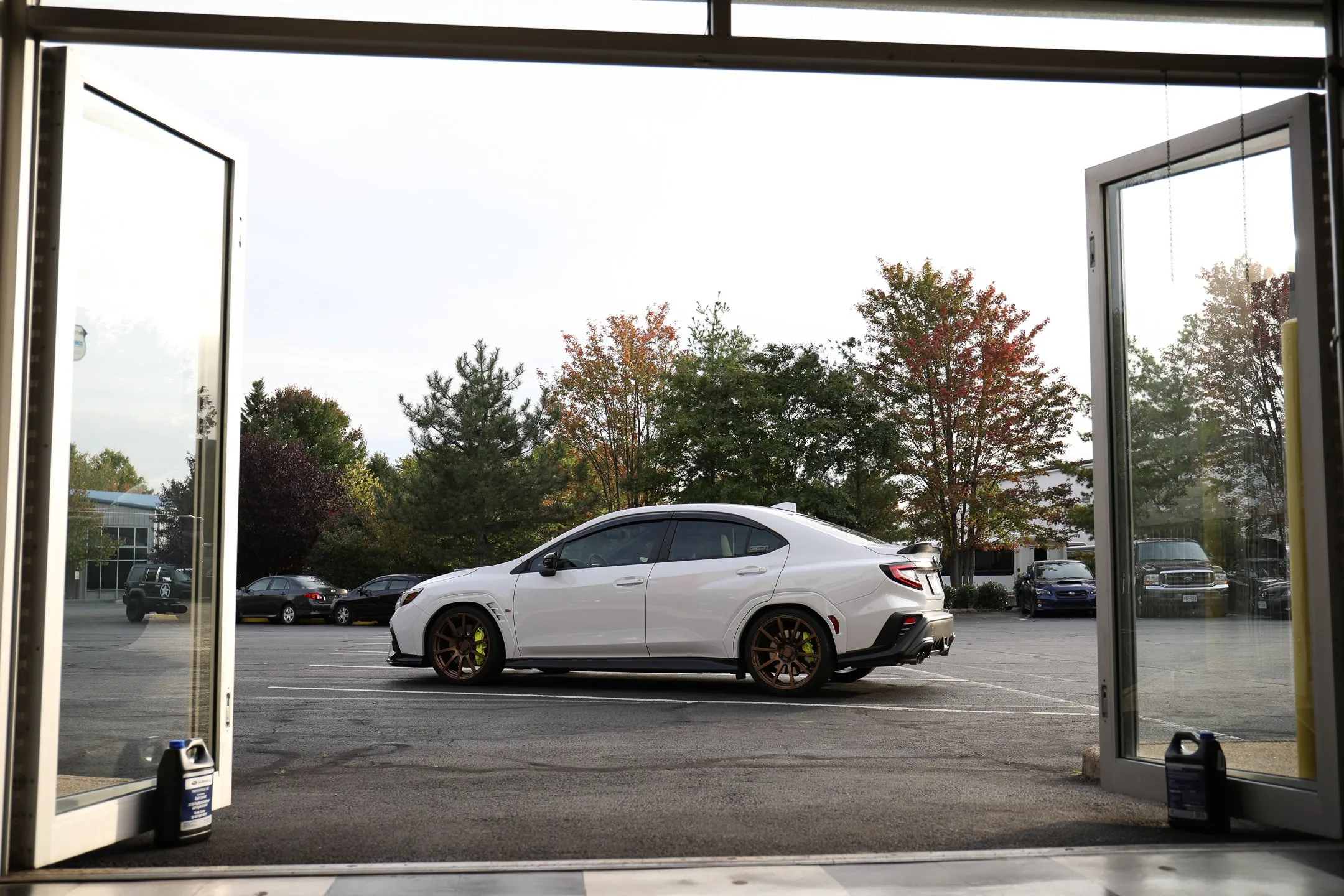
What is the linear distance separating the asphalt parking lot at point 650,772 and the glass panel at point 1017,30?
2654 millimetres

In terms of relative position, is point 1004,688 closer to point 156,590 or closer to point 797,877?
point 797,877

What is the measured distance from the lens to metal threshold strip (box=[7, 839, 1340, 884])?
13.6 feet

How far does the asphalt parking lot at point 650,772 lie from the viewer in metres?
4.73

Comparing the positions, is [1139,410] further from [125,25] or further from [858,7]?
[125,25]

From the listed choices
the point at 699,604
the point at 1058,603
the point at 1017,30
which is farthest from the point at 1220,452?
the point at 1058,603

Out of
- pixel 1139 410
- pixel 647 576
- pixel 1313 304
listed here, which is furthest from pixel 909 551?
pixel 1313 304

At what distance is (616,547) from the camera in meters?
10.2

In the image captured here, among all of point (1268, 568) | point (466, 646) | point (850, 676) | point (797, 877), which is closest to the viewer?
point (797, 877)

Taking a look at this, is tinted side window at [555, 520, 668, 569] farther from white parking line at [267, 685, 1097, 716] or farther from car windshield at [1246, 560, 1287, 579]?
car windshield at [1246, 560, 1287, 579]

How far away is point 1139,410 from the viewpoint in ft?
18.4

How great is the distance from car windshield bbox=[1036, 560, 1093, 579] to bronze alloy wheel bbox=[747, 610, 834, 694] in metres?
21.1

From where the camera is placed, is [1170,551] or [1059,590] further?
[1059,590]

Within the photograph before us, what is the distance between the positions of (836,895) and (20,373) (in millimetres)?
3475

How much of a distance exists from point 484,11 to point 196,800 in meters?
3.43
